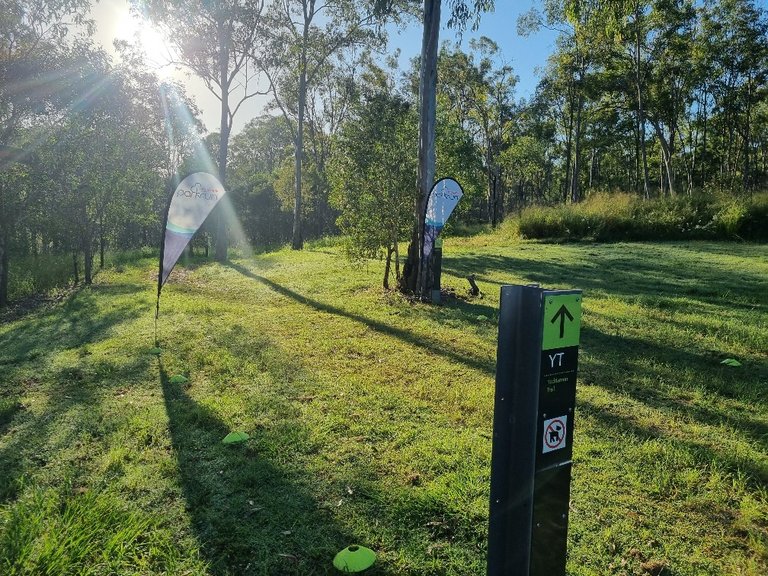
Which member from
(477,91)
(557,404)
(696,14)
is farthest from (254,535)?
(477,91)

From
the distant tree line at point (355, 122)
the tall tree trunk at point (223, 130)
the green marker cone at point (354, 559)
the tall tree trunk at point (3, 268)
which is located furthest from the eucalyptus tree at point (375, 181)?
the tall tree trunk at point (223, 130)

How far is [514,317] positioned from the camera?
4.49ft

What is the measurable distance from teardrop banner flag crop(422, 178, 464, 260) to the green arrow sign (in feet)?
19.7

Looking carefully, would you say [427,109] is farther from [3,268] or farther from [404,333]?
[3,268]

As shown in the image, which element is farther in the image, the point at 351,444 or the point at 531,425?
the point at 351,444

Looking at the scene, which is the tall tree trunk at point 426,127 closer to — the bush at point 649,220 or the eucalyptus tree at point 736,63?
the bush at point 649,220

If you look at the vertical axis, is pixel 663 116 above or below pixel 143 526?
above

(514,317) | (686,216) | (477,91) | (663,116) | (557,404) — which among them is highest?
(477,91)

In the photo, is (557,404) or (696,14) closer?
(557,404)

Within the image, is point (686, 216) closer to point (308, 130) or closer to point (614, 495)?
point (614, 495)

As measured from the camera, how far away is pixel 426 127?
287 inches

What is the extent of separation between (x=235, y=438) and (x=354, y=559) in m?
1.41

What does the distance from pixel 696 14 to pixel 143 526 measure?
26.4m

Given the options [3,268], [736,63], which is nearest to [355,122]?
[3,268]
